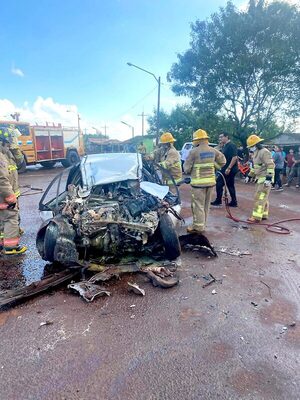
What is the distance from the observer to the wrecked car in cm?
365

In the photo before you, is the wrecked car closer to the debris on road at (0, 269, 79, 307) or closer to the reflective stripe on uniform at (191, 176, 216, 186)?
the debris on road at (0, 269, 79, 307)

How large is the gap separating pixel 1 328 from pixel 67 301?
0.67m

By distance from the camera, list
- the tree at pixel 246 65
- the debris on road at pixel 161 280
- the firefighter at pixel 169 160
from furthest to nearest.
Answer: the tree at pixel 246 65 < the firefighter at pixel 169 160 < the debris on road at pixel 161 280

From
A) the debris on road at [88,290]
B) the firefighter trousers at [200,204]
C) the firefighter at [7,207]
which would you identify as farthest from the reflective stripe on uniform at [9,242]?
the firefighter trousers at [200,204]

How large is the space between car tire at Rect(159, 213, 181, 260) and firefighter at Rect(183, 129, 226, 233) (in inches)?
61.1

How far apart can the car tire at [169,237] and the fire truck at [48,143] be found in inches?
477

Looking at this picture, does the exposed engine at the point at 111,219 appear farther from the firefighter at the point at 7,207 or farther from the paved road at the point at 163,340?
the firefighter at the point at 7,207

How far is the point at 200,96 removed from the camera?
56.4ft

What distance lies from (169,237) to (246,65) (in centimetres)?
1375

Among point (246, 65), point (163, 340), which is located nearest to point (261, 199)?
point (163, 340)

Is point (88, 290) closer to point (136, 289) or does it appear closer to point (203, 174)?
point (136, 289)

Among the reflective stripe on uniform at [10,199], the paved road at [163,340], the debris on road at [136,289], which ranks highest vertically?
the reflective stripe on uniform at [10,199]

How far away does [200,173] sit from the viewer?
17.5 ft

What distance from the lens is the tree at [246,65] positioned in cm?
Result: 1457
